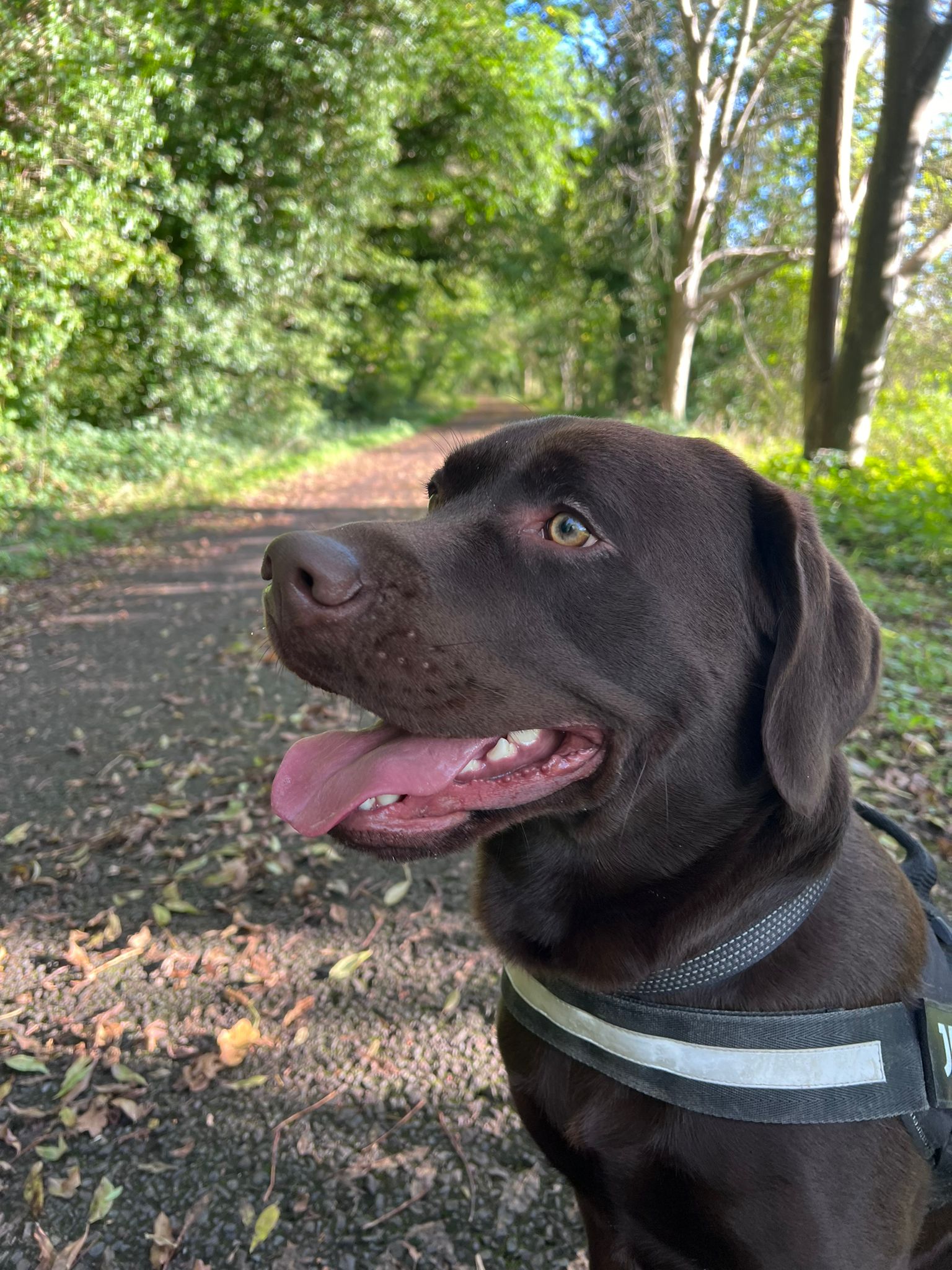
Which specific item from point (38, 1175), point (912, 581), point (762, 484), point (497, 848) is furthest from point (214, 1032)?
point (912, 581)

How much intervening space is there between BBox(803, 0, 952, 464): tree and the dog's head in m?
9.60

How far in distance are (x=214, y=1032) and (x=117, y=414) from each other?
1319 cm

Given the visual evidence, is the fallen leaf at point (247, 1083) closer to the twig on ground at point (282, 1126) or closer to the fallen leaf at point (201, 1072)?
the fallen leaf at point (201, 1072)

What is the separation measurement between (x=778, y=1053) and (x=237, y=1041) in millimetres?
1987

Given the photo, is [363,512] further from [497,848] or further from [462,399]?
[462,399]

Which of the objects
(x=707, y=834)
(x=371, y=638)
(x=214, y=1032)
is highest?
(x=371, y=638)

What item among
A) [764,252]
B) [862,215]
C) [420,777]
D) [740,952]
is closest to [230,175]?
[862,215]

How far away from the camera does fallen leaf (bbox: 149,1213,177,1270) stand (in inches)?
84.3

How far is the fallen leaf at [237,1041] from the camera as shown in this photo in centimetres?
277

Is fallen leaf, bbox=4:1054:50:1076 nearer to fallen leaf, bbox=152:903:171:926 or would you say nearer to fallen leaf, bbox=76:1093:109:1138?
fallen leaf, bbox=76:1093:109:1138

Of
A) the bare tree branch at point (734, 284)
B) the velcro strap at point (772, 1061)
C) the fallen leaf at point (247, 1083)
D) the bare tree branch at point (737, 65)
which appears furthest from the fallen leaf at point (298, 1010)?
the bare tree branch at point (734, 284)

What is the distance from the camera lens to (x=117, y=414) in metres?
13.9

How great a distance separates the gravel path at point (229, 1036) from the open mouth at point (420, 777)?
123 cm

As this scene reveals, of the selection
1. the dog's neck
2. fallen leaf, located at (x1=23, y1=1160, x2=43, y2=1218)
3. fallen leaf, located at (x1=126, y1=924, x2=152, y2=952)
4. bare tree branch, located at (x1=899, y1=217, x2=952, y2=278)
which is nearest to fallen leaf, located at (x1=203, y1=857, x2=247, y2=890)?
fallen leaf, located at (x1=126, y1=924, x2=152, y2=952)
